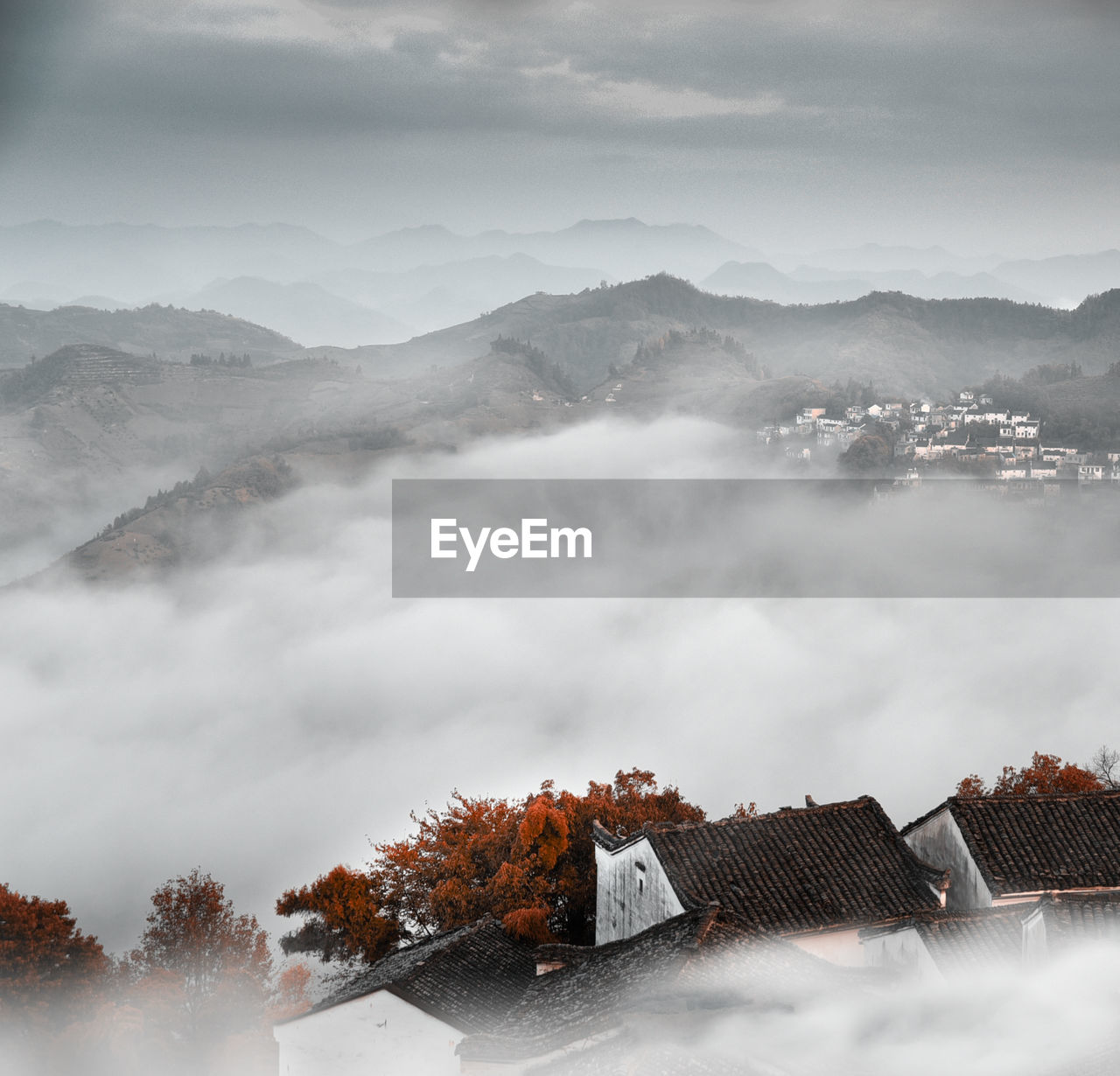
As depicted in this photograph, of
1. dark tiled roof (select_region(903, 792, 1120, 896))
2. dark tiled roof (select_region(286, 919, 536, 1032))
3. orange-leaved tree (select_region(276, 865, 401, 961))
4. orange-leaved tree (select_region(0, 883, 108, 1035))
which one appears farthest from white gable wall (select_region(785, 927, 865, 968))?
orange-leaved tree (select_region(0, 883, 108, 1035))

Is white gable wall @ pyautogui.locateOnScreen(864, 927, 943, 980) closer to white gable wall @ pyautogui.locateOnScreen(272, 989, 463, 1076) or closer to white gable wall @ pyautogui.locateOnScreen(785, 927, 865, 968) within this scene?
white gable wall @ pyautogui.locateOnScreen(785, 927, 865, 968)

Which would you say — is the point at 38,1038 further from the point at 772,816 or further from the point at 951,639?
the point at 951,639

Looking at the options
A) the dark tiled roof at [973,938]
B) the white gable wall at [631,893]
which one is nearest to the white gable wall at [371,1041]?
the white gable wall at [631,893]

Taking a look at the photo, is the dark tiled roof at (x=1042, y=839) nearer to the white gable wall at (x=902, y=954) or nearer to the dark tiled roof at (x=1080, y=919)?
the white gable wall at (x=902, y=954)

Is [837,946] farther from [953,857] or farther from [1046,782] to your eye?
[1046,782]

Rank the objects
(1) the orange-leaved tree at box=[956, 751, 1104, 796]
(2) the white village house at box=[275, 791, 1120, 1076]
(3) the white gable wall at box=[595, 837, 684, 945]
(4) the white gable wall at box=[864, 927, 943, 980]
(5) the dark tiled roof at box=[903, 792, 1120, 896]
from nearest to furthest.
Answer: (2) the white village house at box=[275, 791, 1120, 1076]
(4) the white gable wall at box=[864, 927, 943, 980]
(5) the dark tiled roof at box=[903, 792, 1120, 896]
(3) the white gable wall at box=[595, 837, 684, 945]
(1) the orange-leaved tree at box=[956, 751, 1104, 796]

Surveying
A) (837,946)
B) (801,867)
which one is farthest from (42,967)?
(837,946)
